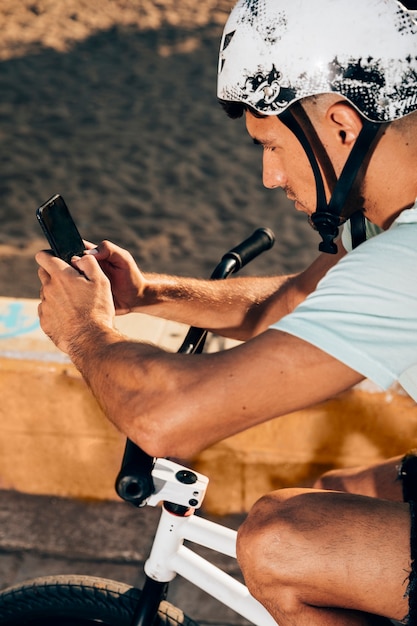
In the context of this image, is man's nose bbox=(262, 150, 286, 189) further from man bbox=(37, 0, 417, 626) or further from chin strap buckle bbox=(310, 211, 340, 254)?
chin strap buckle bbox=(310, 211, 340, 254)

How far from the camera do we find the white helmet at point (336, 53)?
1.84 m

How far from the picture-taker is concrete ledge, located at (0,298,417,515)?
128 inches

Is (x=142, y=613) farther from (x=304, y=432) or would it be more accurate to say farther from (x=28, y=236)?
(x=28, y=236)

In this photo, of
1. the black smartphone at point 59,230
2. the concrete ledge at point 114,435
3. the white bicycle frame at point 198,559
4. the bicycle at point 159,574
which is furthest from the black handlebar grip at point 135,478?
the concrete ledge at point 114,435

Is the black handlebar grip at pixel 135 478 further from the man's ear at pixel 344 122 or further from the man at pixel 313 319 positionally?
the man's ear at pixel 344 122

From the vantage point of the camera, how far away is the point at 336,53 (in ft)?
6.06

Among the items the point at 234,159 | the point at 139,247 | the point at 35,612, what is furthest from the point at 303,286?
the point at 234,159

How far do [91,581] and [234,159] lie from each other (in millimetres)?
5634

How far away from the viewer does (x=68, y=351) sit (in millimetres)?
1785

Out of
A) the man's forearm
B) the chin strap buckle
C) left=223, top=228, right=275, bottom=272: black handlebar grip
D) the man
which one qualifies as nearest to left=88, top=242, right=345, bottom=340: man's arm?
the man's forearm

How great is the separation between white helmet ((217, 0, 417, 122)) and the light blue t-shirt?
0.39 metres

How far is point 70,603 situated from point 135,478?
2.30 ft

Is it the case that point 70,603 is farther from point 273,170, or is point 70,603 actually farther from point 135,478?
point 273,170

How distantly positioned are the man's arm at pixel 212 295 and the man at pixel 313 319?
0.89ft
